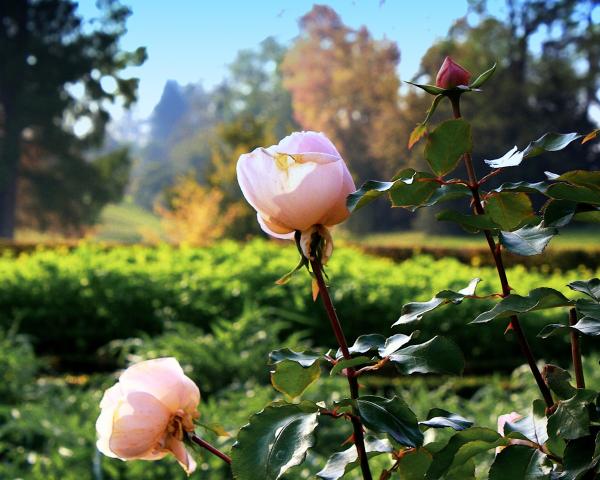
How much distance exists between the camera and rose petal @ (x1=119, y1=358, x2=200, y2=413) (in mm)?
491

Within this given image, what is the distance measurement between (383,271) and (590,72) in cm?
1287

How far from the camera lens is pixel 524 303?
45 cm

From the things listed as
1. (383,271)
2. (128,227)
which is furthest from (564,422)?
(128,227)

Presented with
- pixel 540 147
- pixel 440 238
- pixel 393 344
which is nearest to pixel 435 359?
pixel 393 344

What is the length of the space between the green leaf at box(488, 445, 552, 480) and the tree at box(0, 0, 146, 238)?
16629 mm

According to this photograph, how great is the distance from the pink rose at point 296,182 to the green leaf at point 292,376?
0.27 ft

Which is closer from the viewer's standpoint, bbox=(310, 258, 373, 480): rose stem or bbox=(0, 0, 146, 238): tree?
bbox=(310, 258, 373, 480): rose stem

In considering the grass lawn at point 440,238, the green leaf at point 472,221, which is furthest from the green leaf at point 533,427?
the grass lawn at point 440,238

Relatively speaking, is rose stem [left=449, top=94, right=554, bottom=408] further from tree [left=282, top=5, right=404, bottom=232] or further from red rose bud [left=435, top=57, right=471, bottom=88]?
tree [left=282, top=5, right=404, bottom=232]

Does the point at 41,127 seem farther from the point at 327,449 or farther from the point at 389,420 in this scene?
the point at 389,420

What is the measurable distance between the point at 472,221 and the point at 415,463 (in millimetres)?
148

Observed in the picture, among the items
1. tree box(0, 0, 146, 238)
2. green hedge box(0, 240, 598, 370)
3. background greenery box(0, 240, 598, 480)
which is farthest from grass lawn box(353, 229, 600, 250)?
green hedge box(0, 240, 598, 370)

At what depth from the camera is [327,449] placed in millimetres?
1914

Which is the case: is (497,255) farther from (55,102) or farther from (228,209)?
(55,102)
